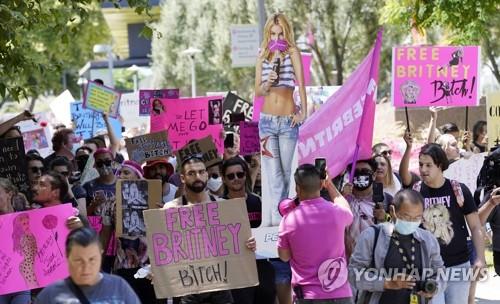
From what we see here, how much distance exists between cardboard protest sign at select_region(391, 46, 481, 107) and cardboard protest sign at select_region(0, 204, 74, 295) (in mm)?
4866

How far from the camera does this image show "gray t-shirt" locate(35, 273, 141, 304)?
5.02m

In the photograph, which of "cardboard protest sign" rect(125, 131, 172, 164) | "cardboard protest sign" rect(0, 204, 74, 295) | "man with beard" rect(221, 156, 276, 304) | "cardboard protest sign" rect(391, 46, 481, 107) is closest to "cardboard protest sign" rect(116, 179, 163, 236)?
"man with beard" rect(221, 156, 276, 304)

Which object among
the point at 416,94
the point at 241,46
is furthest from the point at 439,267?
the point at 241,46

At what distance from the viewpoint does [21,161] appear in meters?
9.12

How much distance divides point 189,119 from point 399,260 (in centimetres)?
611

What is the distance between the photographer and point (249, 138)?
33.7ft

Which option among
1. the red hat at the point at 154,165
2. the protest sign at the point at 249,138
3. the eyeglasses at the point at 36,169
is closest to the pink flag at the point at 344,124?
the red hat at the point at 154,165

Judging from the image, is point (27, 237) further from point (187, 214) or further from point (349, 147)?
point (349, 147)

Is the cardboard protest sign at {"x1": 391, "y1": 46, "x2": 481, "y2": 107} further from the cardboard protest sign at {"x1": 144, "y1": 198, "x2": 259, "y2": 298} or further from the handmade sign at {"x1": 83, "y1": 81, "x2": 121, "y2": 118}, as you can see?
the handmade sign at {"x1": 83, "y1": 81, "x2": 121, "y2": 118}

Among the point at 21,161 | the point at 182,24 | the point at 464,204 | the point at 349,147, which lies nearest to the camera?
the point at 464,204

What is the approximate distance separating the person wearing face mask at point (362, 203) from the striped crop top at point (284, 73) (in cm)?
100

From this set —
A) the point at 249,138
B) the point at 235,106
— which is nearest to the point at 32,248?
the point at 249,138

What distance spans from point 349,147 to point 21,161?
291 centimetres

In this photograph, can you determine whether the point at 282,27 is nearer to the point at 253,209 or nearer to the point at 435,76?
the point at 253,209
